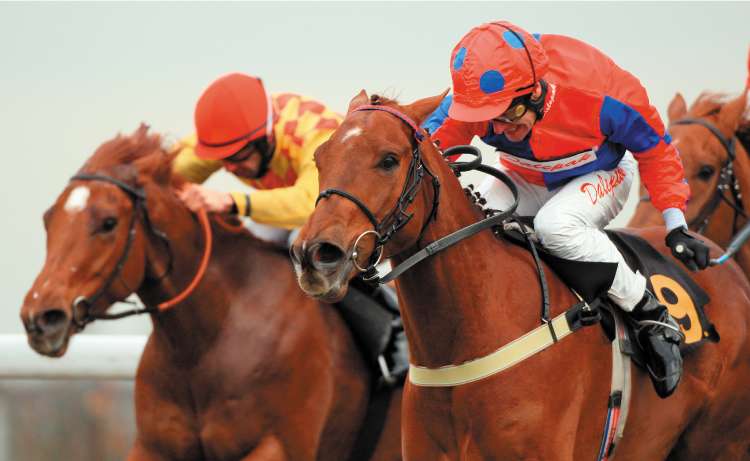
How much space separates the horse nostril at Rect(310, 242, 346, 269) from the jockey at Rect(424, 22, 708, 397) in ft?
2.33

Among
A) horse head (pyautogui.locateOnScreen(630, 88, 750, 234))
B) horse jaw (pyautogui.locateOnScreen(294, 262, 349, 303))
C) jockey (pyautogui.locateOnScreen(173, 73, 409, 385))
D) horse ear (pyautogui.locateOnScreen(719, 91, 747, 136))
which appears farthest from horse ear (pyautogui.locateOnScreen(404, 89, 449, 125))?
horse ear (pyautogui.locateOnScreen(719, 91, 747, 136))

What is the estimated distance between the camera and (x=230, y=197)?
4.55 meters

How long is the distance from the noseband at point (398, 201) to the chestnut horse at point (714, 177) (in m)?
2.40

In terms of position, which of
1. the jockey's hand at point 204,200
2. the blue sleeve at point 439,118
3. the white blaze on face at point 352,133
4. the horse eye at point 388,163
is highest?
the white blaze on face at point 352,133

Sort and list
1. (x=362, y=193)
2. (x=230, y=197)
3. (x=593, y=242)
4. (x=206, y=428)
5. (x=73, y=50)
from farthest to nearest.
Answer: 1. (x=73, y=50)
2. (x=230, y=197)
3. (x=206, y=428)
4. (x=593, y=242)
5. (x=362, y=193)

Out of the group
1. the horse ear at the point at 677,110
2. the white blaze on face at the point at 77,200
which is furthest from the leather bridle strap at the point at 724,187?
the white blaze on face at the point at 77,200

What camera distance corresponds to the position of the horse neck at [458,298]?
3203mm

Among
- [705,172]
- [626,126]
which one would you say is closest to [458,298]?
[626,126]

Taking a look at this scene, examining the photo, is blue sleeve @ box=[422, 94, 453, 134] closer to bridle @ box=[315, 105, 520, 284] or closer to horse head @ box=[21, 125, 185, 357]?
bridle @ box=[315, 105, 520, 284]

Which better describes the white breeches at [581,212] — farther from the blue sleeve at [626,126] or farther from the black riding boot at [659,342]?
the blue sleeve at [626,126]

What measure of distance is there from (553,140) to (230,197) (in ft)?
4.72

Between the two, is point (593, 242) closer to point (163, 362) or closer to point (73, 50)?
point (163, 362)

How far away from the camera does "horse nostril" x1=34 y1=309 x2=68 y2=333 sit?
391 centimetres

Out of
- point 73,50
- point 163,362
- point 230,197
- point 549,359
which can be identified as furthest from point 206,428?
point 73,50
